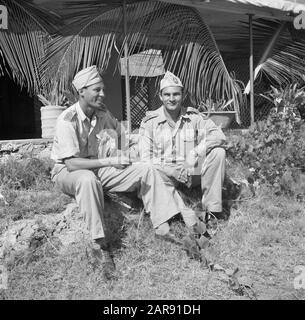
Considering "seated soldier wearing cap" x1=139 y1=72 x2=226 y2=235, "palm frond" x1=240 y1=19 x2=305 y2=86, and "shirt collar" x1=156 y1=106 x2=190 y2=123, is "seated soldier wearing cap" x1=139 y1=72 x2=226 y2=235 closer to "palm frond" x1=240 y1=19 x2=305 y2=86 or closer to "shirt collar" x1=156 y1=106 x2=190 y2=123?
"shirt collar" x1=156 y1=106 x2=190 y2=123

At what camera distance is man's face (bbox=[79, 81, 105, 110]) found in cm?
398

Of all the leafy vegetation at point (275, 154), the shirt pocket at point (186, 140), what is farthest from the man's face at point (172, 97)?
the leafy vegetation at point (275, 154)

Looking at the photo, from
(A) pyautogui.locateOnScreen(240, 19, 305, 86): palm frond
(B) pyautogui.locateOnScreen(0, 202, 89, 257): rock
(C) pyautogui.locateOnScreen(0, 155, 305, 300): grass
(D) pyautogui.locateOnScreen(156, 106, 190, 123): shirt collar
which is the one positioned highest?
(A) pyautogui.locateOnScreen(240, 19, 305, 86): palm frond

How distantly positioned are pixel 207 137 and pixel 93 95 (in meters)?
1.15

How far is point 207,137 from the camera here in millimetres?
4426

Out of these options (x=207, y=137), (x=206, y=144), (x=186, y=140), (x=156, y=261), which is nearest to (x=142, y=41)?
(x=186, y=140)

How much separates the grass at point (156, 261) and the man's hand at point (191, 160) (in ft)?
1.75

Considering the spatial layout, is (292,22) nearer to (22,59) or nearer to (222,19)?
(222,19)

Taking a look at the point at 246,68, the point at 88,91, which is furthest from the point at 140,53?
the point at 88,91

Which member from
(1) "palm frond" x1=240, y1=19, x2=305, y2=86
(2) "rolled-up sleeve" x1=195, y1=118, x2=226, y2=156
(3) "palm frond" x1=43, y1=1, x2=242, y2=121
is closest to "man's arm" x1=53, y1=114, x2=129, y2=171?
(2) "rolled-up sleeve" x1=195, y1=118, x2=226, y2=156

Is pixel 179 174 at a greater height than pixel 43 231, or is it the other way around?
pixel 179 174

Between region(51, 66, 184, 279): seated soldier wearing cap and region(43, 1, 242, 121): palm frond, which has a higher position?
region(43, 1, 242, 121): palm frond

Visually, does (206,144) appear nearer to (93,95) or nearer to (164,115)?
(164,115)

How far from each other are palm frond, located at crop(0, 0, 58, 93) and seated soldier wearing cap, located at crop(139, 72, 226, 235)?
2.05 m
